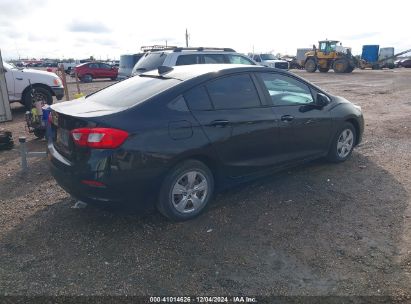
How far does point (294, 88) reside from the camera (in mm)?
4770

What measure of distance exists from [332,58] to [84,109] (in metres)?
30.8

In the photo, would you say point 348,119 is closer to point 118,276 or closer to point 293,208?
point 293,208

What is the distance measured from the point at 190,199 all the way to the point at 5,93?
693 cm

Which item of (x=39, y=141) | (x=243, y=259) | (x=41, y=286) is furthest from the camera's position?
(x=39, y=141)

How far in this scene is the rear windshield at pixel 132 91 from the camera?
11.9 ft

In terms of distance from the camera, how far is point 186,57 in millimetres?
9047

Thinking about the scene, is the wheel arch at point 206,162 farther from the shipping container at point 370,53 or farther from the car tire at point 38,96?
the shipping container at point 370,53

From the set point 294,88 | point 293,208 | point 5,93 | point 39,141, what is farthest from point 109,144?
point 5,93

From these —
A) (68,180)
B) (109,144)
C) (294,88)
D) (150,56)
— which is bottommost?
(68,180)

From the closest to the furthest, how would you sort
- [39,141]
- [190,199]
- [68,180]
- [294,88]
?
[68,180], [190,199], [294,88], [39,141]

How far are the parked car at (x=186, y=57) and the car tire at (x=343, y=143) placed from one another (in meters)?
4.82

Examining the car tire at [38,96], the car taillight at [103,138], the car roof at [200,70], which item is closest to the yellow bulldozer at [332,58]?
the car tire at [38,96]

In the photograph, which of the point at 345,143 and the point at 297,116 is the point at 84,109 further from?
the point at 345,143

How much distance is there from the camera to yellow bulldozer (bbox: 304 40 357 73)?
97.9 ft
